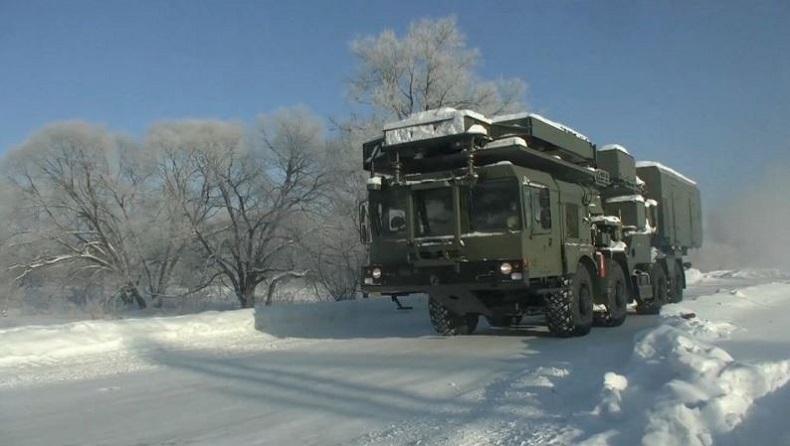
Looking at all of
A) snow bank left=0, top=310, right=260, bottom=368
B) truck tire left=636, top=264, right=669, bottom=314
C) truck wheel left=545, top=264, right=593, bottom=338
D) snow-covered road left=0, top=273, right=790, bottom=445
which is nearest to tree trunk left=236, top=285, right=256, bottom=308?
snow bank left=0, top=310, right=260, bottom=368

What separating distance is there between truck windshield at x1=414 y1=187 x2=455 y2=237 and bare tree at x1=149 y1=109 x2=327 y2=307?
18.4 metres

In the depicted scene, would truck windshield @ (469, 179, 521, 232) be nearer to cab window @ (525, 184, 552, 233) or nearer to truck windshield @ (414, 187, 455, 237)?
cab window @ (525, 184, 552, 233)

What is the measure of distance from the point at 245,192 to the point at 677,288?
19.5m

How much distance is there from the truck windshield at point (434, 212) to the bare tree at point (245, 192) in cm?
1839

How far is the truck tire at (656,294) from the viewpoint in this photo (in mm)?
17688

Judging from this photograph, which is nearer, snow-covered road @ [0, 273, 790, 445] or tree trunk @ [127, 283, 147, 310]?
snow-covered road @ [0, 273, 790, 445]

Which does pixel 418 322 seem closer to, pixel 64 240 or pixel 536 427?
pixel 536 427

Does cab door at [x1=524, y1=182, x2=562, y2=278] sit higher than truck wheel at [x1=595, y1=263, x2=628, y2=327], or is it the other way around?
cab door at [x1=524, y1=182, x2=562, y2=278]

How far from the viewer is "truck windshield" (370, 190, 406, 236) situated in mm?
12250

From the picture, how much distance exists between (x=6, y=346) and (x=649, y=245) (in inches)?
577

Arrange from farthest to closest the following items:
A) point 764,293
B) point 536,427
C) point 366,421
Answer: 1. point 764,293
2. point 366,421
3. point 536,427

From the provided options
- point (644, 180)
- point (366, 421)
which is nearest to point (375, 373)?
point (366, 421)

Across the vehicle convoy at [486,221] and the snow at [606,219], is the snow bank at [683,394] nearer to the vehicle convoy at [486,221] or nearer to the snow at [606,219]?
the vehicle convoy at [486,221]

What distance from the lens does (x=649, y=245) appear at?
17797mm
